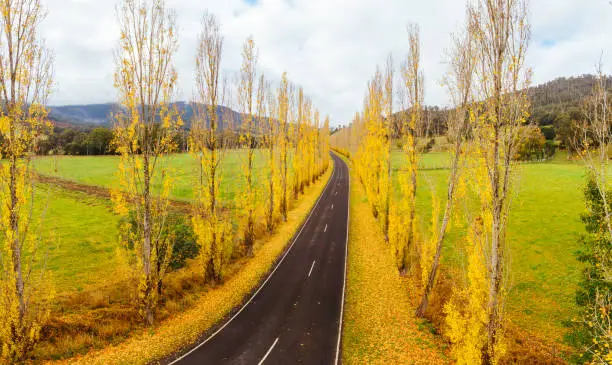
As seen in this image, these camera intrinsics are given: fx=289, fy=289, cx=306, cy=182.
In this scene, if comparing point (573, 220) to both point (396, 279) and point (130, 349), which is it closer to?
point (396, 279)

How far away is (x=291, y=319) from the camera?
1672cm

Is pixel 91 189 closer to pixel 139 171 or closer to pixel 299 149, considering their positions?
pixel 299 149

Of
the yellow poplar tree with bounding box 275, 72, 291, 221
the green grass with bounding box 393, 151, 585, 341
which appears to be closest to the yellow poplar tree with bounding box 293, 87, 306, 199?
the yellow poplar tree with bounding box 275, 72, 291, 221

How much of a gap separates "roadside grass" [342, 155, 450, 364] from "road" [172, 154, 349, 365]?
0.81 meters

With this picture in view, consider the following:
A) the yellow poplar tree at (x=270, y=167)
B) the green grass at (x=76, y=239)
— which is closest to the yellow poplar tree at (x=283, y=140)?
the yellow poplar tree at (x=270, y=167)

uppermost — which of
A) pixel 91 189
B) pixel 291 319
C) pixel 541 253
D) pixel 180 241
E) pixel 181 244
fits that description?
pixel 91 189

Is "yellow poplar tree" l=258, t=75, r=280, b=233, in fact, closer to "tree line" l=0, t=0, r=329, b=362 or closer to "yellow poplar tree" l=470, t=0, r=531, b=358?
"tree line" l=0, t=0, r=329, b=362

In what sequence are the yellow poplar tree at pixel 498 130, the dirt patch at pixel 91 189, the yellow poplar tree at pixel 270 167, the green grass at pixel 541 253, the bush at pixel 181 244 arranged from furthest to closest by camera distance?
the dirt patch at pixel 91 189 → the yellow poplar tree at pixel 270 167 → the bush at pixel 181 244 → the green grass at pixel 541 253 → the yellow poplar tree at pixel 498 130

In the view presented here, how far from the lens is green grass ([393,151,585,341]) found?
1722cm

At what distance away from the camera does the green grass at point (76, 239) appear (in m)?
21.3

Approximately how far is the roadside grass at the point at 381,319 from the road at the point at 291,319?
0.81 meters

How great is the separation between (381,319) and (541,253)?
19.6 metres

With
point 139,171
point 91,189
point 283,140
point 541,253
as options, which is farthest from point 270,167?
point 91,189

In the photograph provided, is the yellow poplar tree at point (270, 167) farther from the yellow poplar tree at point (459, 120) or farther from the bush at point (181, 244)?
the yellow poplar tree at point (459, 120)
